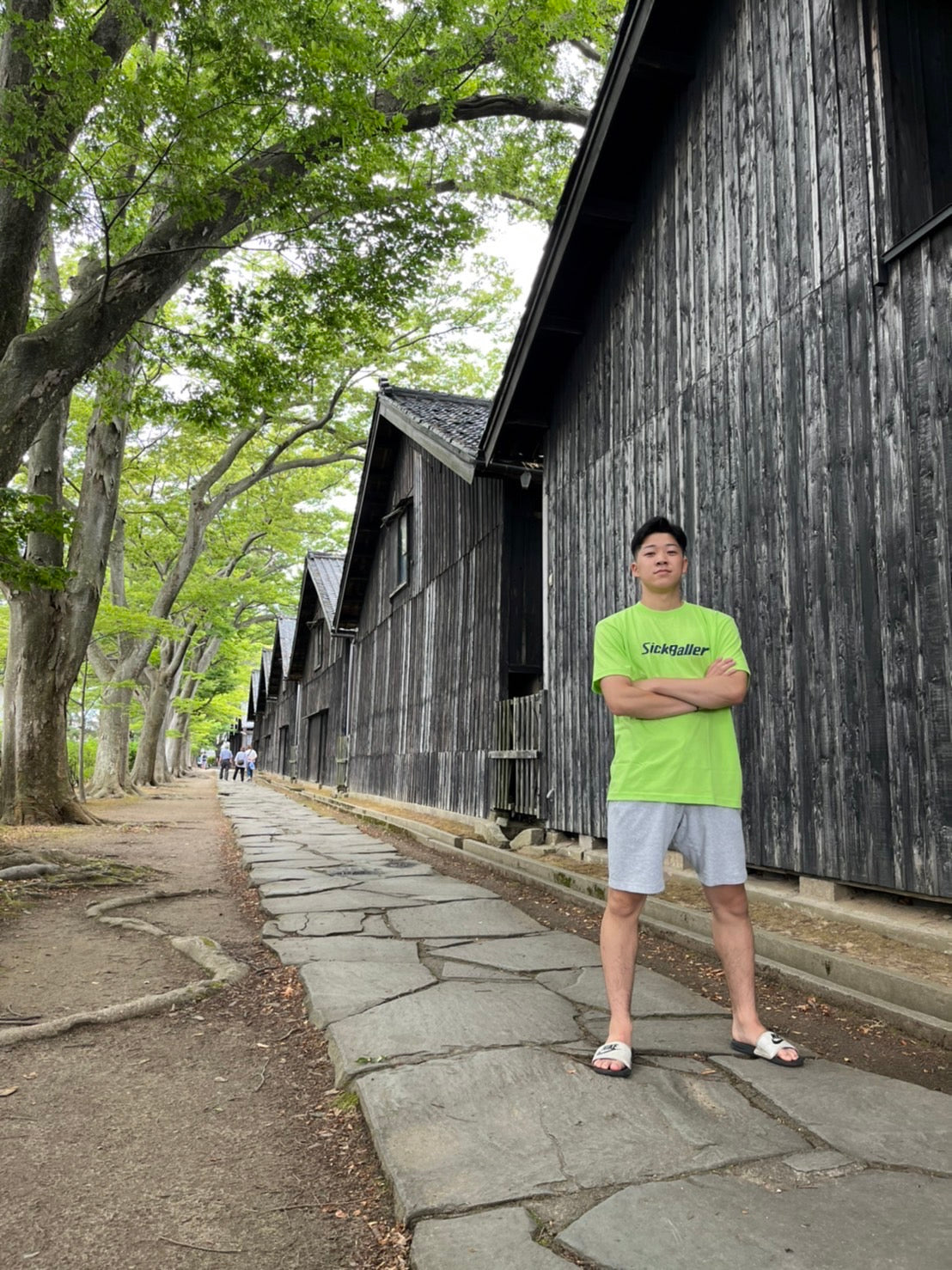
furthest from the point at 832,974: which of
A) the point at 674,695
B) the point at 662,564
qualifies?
the point at 662,564

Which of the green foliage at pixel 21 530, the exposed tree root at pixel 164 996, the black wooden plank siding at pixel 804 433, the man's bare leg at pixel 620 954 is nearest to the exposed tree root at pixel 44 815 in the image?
the green foliage at pixel 21 530

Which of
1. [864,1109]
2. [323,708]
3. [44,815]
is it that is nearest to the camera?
[864,1109]

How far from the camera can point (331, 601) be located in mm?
22094

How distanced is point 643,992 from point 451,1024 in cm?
94

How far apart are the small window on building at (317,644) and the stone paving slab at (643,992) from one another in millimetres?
21995

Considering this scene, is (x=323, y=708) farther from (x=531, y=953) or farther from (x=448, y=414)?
(x=531, y=953)

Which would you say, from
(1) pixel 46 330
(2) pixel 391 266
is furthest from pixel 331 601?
(1) pixel 46 330

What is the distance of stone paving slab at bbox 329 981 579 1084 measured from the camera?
298 cm

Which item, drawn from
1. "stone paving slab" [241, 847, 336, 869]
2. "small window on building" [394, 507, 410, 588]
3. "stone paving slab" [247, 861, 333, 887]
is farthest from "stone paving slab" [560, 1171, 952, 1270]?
"small window on building" [394, 507, 410, 588]

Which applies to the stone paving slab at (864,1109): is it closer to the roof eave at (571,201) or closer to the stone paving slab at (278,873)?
the stone paving slab at (278,873)

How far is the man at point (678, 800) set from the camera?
2814mm

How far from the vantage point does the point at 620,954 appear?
9.23 feet

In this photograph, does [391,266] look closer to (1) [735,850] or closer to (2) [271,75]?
(2) [271,75]

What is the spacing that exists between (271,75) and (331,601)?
15.9 meters
